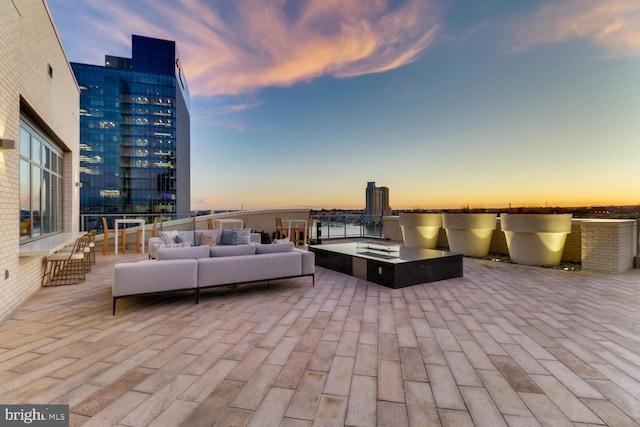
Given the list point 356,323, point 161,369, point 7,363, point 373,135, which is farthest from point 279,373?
point 373,135

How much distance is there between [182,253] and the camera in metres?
3.99

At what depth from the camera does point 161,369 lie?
2.14 m

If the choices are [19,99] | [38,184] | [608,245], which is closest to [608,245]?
[608,245]

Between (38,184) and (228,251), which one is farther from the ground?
(38,184)

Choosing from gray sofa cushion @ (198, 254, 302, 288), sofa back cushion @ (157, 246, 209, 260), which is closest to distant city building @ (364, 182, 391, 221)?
gray sofa cushion @ (198, 254, 302, 288)

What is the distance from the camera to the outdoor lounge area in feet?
5.49

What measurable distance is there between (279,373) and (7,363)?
216cm

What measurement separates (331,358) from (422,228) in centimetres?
690

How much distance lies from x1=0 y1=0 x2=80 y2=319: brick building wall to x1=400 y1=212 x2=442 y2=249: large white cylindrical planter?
329 inches

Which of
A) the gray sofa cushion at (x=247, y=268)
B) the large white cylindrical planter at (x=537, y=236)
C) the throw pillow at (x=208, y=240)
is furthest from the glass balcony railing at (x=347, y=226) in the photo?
the gray sofa cushion at (x=247, y=268)

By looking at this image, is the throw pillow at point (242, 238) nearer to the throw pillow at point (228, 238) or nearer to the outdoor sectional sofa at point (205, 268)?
the throw pillow at point (228, 238)

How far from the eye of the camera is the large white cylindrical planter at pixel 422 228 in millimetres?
8320

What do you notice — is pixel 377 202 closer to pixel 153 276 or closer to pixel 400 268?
pixel 400 268

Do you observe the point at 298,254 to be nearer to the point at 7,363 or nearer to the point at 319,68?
the point at 7,363
